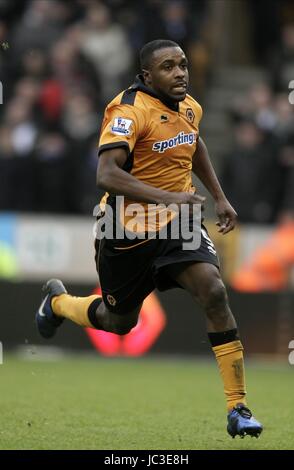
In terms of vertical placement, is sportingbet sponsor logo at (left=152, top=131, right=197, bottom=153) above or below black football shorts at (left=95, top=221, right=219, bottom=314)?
above

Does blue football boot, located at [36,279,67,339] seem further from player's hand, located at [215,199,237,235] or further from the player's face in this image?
the player's face

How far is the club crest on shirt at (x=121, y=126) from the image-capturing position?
7.66m

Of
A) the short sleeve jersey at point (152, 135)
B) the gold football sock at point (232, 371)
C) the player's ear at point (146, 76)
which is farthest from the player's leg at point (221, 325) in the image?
the player's ear at point (146, 76)

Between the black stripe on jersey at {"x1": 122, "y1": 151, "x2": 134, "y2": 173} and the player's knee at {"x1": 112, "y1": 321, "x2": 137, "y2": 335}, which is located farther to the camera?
→ the player's knee at {"x1": 112, "y1": 321, "x2": 137, "y2": 335}

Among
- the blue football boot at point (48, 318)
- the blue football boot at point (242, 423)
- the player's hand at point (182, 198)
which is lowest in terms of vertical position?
the blue football boot at point (242, 423)

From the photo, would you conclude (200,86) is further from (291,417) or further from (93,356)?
(291,417)

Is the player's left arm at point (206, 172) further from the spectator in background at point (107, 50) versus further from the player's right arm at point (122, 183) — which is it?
the spectator in background at point (107, 50)

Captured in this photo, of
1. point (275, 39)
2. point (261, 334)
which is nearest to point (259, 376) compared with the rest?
point (261, 334)

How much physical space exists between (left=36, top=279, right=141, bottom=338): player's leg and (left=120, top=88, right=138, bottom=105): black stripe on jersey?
4.74 feet

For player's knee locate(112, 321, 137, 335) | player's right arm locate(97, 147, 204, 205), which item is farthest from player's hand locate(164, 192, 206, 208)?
player's knee locate(112, 321, 137, 335)

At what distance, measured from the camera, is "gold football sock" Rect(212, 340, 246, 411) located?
760 centimetres

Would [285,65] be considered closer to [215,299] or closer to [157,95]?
[157,95]

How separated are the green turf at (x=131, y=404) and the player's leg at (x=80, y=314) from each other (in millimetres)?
635

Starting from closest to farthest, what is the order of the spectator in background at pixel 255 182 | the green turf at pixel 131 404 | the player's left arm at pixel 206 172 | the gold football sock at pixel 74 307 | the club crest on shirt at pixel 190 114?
the green turf at pixel 131 404 → the club crest on shirt at pixel 190 114 → the player's left arm at pixel 206 172 → the gold football sock at pixel 74 307 → the spectator in background at pixel 255 182
